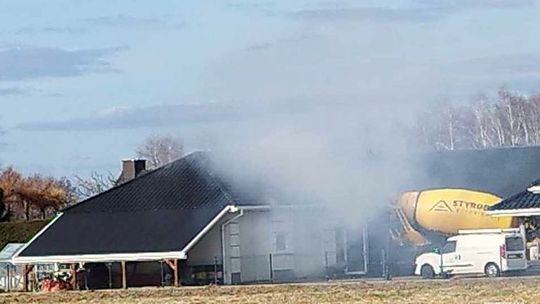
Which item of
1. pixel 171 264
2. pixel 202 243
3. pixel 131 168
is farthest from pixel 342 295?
pixel 131 168

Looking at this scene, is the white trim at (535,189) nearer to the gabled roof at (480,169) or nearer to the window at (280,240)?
the gabled roof at (480,169)

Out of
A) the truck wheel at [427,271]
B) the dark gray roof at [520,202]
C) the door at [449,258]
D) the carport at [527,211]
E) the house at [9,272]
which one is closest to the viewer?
the door at [449,258]

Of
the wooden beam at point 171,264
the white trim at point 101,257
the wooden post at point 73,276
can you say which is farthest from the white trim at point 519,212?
the wooden post at point 73,276

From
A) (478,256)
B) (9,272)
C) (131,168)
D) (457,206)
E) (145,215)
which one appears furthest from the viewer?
(131,168)

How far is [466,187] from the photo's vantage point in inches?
2354

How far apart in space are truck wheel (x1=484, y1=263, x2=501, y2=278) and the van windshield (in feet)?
2.85

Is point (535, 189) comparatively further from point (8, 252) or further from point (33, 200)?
point (33, 200)

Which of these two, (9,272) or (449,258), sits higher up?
(9,272)

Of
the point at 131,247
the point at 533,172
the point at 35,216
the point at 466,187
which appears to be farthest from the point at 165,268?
the point at 35,216

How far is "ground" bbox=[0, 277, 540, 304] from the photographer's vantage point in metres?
33.8

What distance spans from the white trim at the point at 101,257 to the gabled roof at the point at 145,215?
0.75 feet

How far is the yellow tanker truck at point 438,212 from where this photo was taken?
189 feet

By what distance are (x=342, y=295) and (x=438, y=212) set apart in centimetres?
2152

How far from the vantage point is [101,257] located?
180ft
